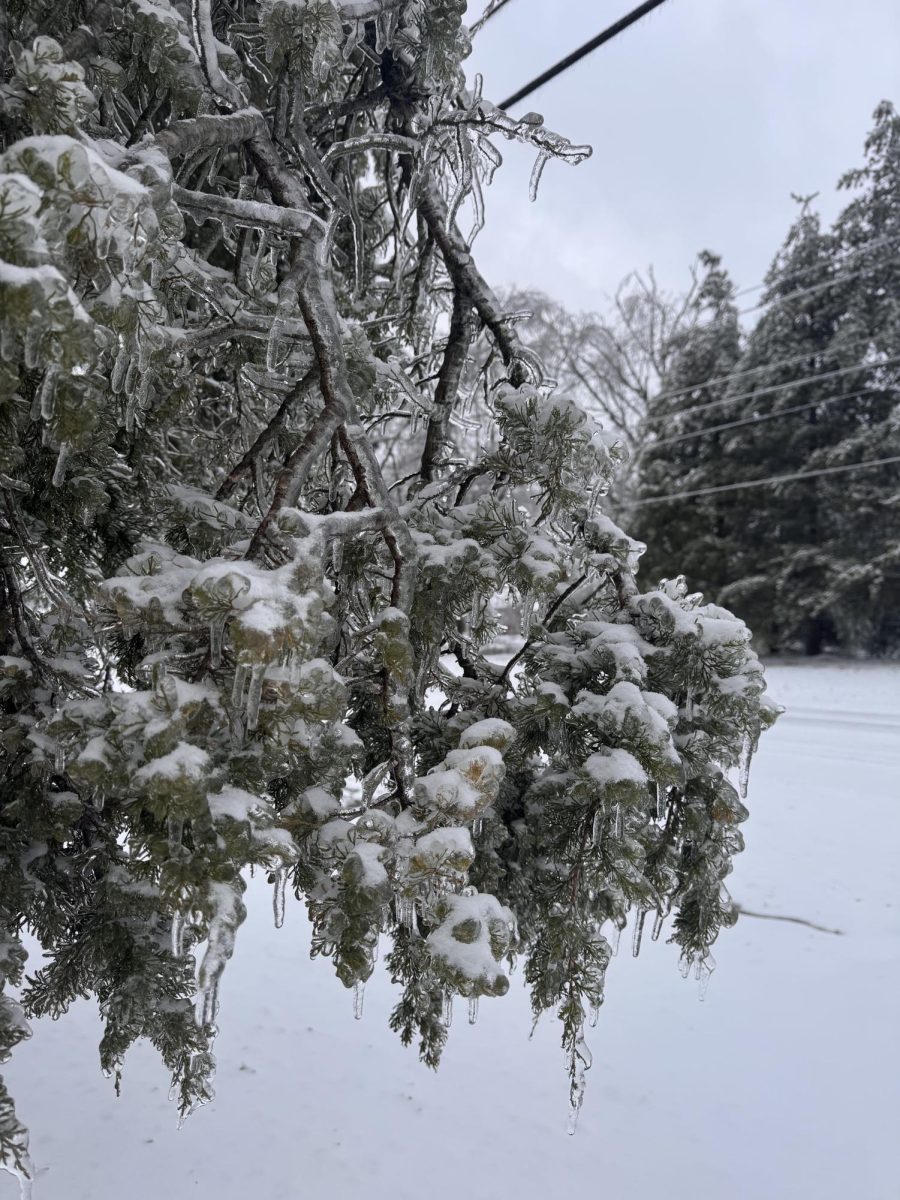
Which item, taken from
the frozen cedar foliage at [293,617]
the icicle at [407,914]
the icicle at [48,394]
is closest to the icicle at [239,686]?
the frozen cedar foliage at [293,617]

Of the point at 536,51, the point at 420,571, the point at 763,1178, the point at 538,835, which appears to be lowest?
the point at 763,1178

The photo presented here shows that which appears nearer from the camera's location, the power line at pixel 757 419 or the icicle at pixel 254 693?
the icicle at pixel 254 693

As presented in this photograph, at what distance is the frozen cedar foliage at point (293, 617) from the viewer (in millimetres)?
961

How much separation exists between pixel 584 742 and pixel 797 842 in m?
6.07

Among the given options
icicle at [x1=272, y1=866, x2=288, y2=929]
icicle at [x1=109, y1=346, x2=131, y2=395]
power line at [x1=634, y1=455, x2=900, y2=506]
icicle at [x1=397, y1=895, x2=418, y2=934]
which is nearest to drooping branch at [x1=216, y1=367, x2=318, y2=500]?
icicle at [x1=109, y1=346, x2=131, y2=395]

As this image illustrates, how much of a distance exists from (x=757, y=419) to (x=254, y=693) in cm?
1713

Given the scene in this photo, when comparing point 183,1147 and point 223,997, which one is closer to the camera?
point 183,1147

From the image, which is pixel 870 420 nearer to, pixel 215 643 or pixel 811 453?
pixel 811 453

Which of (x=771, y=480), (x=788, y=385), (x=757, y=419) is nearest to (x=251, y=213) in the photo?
(x=771, y=480)

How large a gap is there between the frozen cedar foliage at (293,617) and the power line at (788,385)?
15126 mm

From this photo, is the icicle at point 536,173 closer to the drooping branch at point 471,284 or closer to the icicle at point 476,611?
the drooping branch at point 471,284

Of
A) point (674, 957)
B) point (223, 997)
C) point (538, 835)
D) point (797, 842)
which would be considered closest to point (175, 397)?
point (538, 835)

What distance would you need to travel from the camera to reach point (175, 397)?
179 centimetres

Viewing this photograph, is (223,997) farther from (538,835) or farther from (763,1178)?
(538,835)
